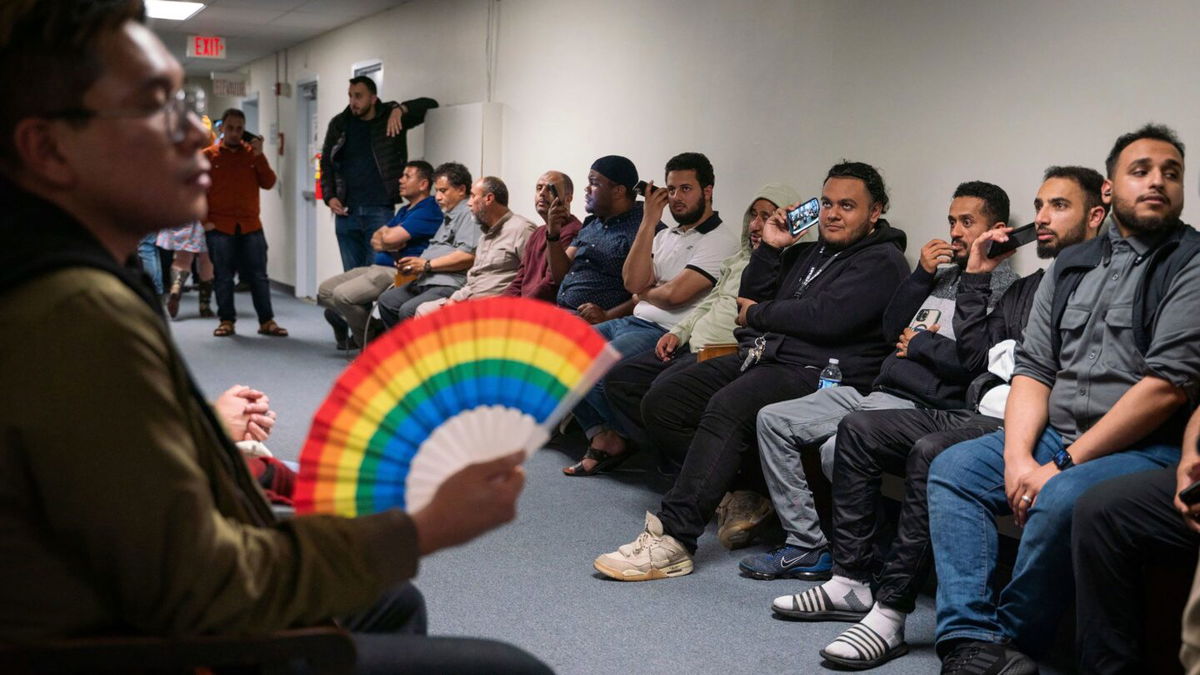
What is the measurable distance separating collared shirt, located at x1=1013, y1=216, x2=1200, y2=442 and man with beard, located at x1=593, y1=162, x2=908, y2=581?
72 cm

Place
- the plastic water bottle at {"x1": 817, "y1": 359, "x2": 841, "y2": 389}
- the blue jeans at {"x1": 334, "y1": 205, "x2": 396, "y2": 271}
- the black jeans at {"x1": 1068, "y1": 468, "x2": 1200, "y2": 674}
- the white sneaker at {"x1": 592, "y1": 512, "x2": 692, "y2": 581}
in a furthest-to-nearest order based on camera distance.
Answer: the blue jeans at {"x1": 334, "y1": 205, "x2": 396, "y2": 271} → the plastic water bottle at {"x1": 817, "y1": 359, "x2": 841, "y2": 389} → the white sneaker at {"x1": 592, "y1": 512, "x2": 692, "y2": 581} → the black jeans at {"x1": 1068, "y1": 468, "x2": 1200, "y2": 674}

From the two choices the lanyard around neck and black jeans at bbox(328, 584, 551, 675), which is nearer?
black jeans at bbox(328, 584, 551, 675)

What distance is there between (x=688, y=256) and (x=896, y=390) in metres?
1.38

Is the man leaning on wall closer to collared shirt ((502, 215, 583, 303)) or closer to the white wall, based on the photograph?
the white wall

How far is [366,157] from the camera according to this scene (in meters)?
7.57

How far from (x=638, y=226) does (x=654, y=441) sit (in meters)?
1.26

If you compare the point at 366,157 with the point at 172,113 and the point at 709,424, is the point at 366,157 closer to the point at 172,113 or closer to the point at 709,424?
the point at 709,424

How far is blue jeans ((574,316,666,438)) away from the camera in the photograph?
413 centimetres

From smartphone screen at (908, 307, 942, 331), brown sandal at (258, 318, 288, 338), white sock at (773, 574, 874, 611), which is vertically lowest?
brown sandal at (258, 318, 288, 338)

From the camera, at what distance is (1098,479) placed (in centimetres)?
223

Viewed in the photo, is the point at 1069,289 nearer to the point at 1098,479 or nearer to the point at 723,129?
the point at 1098,479

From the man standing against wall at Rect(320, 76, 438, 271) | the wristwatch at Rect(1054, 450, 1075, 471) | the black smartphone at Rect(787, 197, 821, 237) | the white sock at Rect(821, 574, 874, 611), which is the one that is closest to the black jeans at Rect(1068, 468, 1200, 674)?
the wristwatch at Rect(1054, 450, 1075, 471)

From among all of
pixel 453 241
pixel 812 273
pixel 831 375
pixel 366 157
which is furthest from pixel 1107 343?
pixel 366 157

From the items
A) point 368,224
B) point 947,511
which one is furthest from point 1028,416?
point 368,224
